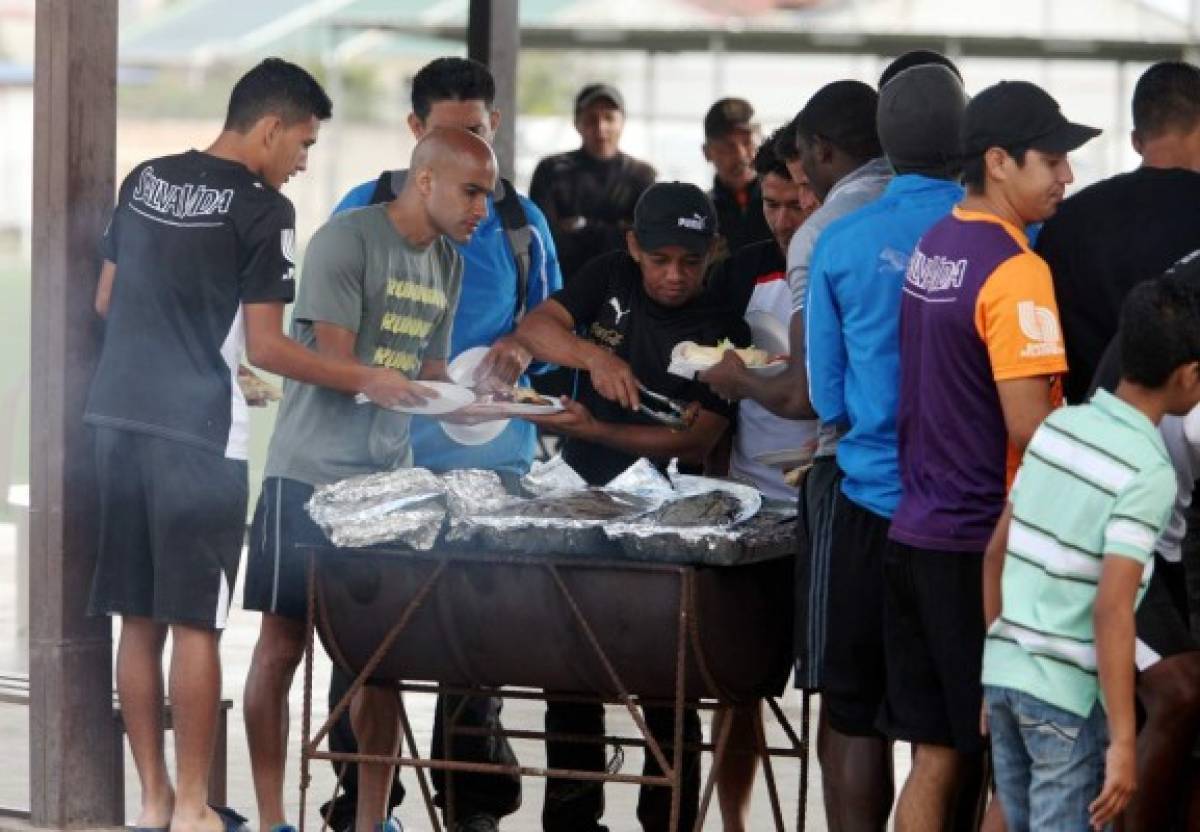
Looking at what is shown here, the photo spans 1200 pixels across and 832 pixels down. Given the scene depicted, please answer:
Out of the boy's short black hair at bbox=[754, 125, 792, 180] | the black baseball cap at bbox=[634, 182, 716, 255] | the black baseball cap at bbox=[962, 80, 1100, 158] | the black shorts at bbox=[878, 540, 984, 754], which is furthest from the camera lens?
the boy's short black hair at bbox=[754, 125, 792, 180]

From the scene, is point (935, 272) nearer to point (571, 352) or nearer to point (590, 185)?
point (571, 352)

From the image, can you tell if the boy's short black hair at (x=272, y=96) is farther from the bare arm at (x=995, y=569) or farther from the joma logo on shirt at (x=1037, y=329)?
the bare arm at (x=995, y=569)

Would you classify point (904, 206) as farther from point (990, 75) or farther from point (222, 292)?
point (990, 75)

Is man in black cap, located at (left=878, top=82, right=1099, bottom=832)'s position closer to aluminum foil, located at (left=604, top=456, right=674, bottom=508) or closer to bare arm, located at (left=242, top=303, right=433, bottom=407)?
aluminum foil, located at (left=604, top=456, right=674, bottom=508)

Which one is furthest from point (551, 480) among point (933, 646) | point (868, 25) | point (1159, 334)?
point (868, 25)

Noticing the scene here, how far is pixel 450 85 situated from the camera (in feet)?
23.3

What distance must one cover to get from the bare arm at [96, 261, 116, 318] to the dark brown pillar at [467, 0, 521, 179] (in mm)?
2225

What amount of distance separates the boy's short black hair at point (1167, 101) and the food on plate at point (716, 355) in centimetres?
117

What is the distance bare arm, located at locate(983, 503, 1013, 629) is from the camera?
4.96m

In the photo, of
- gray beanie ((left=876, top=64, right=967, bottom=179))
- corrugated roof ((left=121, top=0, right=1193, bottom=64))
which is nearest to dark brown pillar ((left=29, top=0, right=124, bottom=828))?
gray beanie ((left=876, top=64, right=967, bottom=179))

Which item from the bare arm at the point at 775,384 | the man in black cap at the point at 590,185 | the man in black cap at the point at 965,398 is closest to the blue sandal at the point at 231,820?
the bare arm at the point at 775,384

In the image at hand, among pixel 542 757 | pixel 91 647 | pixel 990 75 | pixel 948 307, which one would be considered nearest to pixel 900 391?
pixel 948 307

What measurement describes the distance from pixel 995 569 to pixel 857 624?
758 millimetres

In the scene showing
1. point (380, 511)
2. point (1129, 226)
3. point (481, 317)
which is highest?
point (1129, 226)
